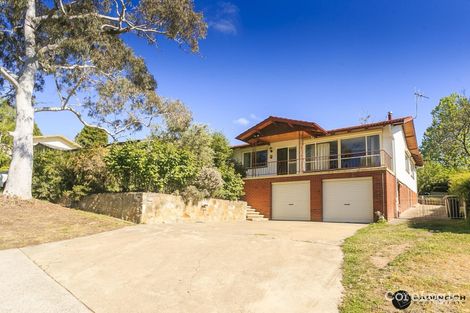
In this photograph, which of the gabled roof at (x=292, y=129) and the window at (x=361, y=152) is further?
the gabled roof at (x=292, y=129)

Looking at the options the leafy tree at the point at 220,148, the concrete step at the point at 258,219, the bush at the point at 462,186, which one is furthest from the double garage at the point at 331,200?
the bush at the point at 462,186

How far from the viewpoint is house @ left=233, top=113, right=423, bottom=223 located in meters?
16.0

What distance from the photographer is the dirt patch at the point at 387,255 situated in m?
6.01

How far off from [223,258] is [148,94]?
1364 cm

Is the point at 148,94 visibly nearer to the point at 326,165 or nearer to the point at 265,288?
the point at 326,165

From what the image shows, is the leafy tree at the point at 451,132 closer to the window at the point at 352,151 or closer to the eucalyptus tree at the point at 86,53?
the window at the point at 352,151

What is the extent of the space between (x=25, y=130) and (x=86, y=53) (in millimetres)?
4616

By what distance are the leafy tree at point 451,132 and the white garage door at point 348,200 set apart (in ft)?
74.4

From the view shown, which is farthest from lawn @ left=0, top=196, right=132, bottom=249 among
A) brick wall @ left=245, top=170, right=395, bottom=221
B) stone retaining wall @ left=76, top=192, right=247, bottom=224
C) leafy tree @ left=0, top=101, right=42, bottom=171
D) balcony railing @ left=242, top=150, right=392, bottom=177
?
leafy tree @ left=0, top=101, right=42, bottom=171

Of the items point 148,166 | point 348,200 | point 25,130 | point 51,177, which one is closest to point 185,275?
point 148,166

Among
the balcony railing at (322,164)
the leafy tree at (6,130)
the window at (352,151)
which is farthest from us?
the leafy tree at (6,130)

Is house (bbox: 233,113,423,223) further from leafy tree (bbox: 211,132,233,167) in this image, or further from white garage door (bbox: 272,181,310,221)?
leafy tree (bbox: 211,132,233,167)

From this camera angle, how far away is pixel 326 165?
1931 cm

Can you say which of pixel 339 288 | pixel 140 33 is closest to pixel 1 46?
pixel 140 33
